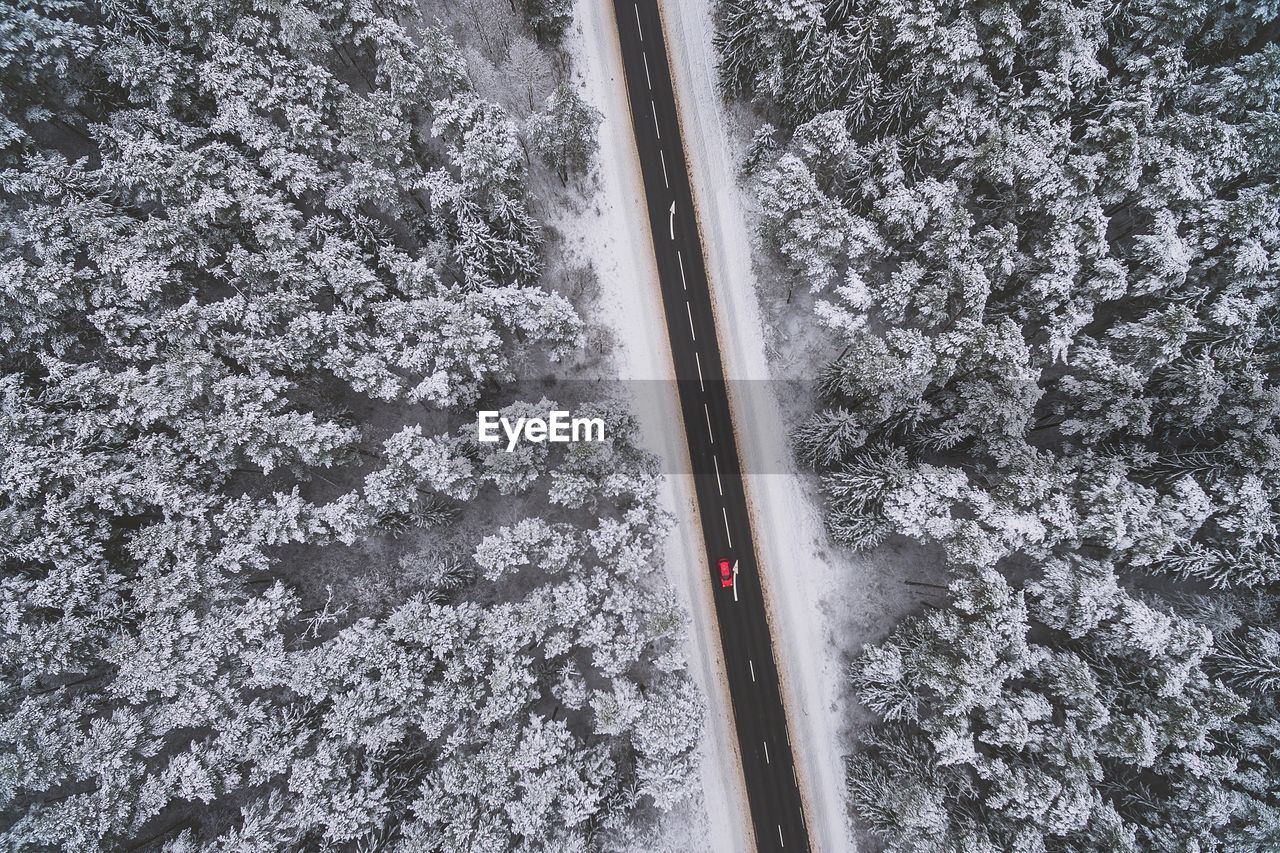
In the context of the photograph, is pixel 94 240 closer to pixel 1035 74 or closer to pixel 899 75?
pixel 899 75

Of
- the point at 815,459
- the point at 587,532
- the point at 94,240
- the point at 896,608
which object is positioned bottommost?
the point at 896,608

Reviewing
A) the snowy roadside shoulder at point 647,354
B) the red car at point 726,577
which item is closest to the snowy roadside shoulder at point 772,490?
→ the red car at point 726,577

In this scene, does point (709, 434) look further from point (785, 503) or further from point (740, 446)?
point (785, 503)

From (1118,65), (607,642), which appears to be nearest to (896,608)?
(607,642)

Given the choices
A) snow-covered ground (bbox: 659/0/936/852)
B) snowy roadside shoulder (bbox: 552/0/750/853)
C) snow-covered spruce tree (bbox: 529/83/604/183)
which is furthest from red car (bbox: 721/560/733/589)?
snow-covered spruce tree (bbox: 529/83/604/183)

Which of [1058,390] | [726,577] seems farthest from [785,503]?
[1058,390]

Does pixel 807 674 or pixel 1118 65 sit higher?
pixel 1118 65

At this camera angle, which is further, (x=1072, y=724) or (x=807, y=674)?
(x=807, y=674)
